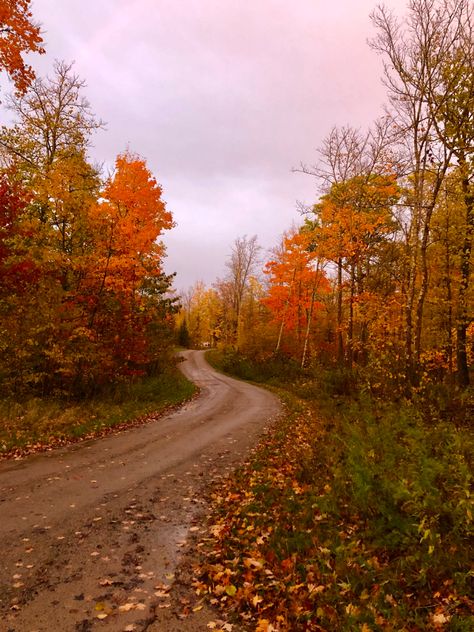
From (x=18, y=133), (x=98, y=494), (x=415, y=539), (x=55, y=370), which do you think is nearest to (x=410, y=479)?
(x=415, y=539)

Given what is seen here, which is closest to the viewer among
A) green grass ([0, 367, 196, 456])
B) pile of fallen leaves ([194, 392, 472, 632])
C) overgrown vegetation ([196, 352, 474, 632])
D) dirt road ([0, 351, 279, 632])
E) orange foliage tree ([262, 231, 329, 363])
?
pile of fallen leaves ([194, 392, 472, 632])

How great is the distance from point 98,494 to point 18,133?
1715cm

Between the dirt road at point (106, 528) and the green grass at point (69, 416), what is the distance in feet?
3.37

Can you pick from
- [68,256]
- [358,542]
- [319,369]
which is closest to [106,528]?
[358,542]

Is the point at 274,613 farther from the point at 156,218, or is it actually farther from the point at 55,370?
the point at 156,218

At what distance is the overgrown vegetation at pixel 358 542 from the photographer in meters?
4.43

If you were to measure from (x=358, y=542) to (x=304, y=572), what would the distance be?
3.02ft

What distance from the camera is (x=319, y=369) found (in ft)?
68.5

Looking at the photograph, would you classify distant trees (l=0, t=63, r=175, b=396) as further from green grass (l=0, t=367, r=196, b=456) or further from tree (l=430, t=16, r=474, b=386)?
tree (l=430, t=16, r=474, b=386)

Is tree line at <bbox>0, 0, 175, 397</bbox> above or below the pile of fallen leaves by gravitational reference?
above

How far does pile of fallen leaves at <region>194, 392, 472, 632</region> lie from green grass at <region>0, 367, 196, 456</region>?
6474mm

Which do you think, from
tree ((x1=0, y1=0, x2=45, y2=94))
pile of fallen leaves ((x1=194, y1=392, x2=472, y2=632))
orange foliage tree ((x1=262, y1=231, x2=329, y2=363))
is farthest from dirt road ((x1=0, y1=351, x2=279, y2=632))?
orange foliage tree ((x1=262, y1=231, x2=329, y2=363))

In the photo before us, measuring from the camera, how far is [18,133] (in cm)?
1792

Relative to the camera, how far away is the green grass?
11.7 metres
